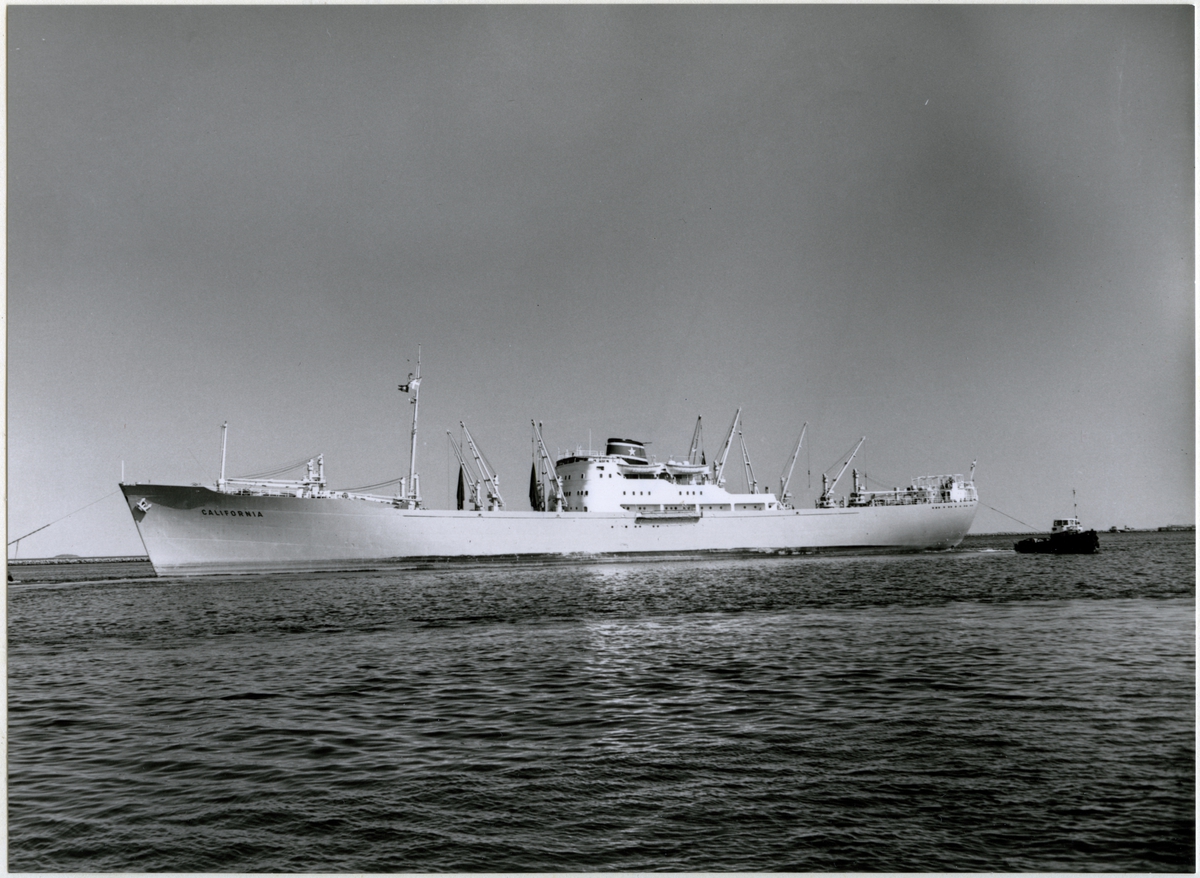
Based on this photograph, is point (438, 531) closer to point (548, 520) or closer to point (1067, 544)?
point (548, 520)

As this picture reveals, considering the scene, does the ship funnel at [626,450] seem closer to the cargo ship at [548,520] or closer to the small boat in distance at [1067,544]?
the cargo ship at [548,520]

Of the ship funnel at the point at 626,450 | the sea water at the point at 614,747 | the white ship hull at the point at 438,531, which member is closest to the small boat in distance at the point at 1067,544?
the white ship hull at the point at 438,531

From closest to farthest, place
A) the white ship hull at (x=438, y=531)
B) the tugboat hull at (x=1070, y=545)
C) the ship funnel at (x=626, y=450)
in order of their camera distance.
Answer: the white ship hull at (x=438, y=531)
the tugboat hull at (x=1070, y=545)
the ship funnel at (x=626, y=450)

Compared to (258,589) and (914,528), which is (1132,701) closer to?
(258,589)

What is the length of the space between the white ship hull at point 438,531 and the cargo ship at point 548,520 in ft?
0.23

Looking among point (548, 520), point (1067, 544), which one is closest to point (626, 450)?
Answer: point (548, 520)

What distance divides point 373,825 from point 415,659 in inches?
324

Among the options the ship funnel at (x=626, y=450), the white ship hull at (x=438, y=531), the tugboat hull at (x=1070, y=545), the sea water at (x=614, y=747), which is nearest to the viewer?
the sea water at (x=614, y=747)

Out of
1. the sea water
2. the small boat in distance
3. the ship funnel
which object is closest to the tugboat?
the small boat in distance

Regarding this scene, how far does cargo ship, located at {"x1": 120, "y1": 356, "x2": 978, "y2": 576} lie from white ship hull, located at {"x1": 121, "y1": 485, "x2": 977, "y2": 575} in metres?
0.07

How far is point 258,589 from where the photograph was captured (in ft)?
106

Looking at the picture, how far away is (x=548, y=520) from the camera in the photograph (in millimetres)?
50469

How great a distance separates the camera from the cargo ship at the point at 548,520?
41344 millimetres

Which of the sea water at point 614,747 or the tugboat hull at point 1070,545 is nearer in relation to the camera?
the sea water at point 614,747
